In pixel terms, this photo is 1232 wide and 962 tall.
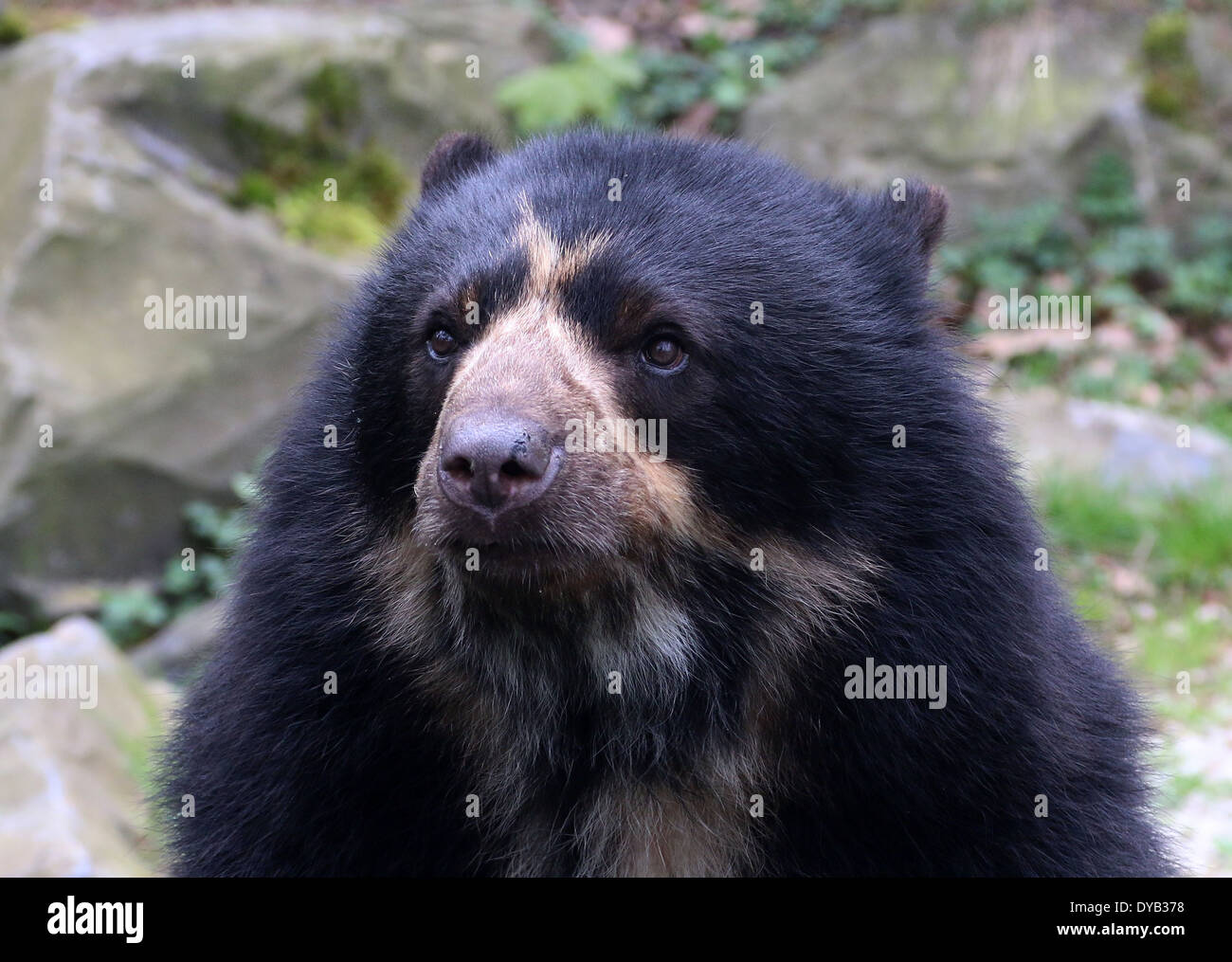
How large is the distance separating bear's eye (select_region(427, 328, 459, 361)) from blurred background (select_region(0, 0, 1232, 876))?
145 centimetres

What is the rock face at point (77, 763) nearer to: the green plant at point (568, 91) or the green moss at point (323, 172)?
the green moss at point (323, 172)

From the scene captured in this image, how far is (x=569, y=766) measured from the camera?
3613mm

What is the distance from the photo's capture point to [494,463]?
304 centimetres

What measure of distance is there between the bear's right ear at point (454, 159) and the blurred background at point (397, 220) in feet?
4.70

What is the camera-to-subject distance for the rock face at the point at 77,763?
510cm

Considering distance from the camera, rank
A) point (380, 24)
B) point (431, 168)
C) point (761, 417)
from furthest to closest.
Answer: point (380, 24), point (431, 168), point (761, 417)

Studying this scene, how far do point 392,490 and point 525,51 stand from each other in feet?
29.7

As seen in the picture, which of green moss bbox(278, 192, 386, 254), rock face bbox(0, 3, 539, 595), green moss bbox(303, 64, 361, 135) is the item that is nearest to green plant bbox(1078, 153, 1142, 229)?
green moss bbox(278, 192, 386, 254)

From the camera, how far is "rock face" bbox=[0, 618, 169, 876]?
16.7ft

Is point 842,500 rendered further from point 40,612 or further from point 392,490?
point 40,612

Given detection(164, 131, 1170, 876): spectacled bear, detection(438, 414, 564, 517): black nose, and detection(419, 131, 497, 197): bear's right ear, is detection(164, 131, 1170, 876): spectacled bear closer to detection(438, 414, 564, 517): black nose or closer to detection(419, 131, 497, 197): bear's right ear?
detection(438, 414, 564, 517): black nose

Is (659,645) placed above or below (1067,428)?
below

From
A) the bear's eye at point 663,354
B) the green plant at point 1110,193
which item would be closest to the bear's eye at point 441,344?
the bear's eye at point 663,354
